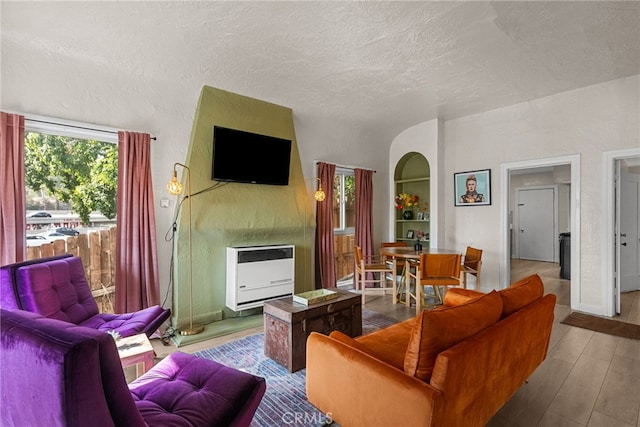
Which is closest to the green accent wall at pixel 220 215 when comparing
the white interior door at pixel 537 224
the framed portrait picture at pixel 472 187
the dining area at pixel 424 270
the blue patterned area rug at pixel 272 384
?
the blue patterned area rug at pixel 272 384

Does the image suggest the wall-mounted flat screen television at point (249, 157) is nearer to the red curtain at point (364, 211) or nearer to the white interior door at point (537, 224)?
the red curtain at point (364, 211)

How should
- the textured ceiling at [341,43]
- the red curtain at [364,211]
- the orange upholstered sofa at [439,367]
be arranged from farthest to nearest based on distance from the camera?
the red curtain at [364,211], the textured ceiling at [341,43], the orange upholstered sofa at [439,367]

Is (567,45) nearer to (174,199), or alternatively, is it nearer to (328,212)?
(328,212)

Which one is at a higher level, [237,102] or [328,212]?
[237,102]

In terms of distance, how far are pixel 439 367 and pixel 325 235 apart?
11.4 ft

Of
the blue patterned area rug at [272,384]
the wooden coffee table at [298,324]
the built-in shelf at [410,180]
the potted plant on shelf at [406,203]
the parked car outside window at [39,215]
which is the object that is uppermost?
the built-in shelf at [410,180]

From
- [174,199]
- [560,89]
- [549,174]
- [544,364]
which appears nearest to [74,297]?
[174,199]

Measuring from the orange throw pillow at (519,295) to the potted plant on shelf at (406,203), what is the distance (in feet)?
11.8

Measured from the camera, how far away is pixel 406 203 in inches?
222

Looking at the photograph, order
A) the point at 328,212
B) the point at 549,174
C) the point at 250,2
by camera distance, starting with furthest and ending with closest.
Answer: the point at 549,174, the point at 328,212, the point at 250,2

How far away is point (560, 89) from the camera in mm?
3855

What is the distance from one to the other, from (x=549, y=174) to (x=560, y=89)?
4.80 metres

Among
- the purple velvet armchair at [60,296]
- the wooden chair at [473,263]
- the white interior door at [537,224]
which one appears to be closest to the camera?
the purple velvet armchair at [60,296]

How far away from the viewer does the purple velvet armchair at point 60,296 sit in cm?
208
